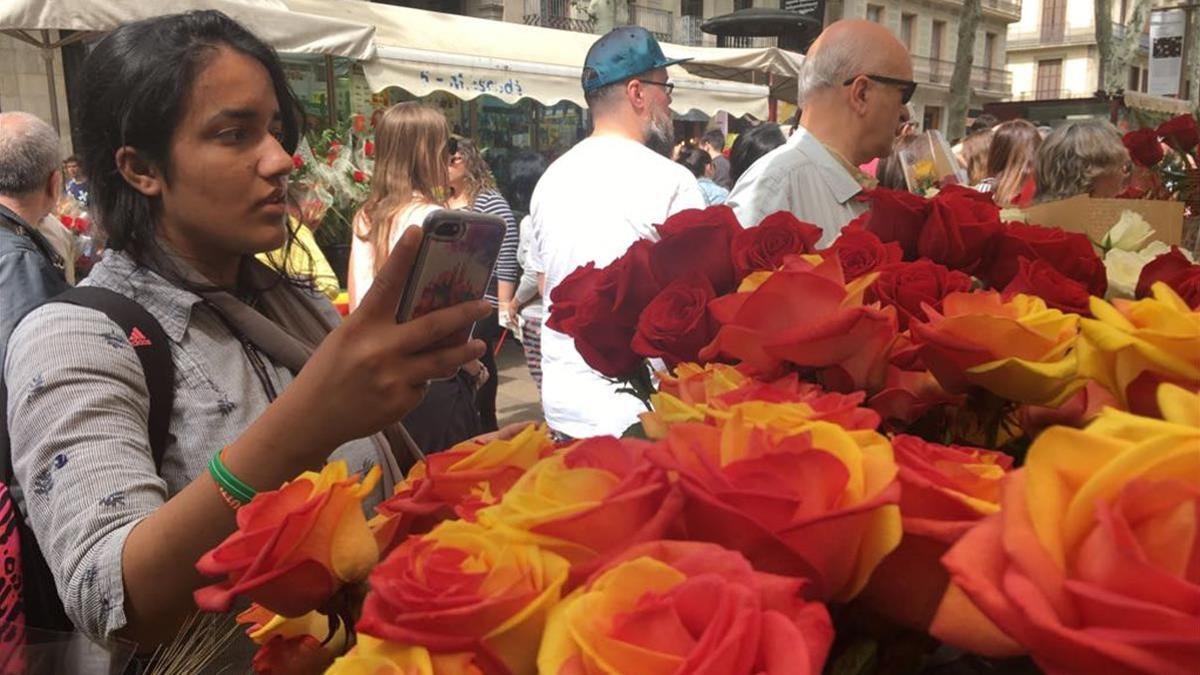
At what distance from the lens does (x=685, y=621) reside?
401 mm

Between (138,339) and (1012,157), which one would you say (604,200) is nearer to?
(138,339)

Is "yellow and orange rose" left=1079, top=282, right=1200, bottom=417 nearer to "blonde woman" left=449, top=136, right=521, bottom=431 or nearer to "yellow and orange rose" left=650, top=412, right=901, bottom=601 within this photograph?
"yellow and orange rose" left=650, top=412, right=901, bottom=601

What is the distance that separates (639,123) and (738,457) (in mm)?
2670

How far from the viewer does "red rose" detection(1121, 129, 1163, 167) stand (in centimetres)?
227

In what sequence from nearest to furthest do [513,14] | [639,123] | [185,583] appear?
[185,583] < [639,123] < [513,14]

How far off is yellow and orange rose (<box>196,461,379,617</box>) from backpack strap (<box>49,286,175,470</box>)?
2.46 feet

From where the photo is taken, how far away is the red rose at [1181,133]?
2186mm

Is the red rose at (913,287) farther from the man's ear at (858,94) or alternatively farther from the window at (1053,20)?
the window at (1053,20)

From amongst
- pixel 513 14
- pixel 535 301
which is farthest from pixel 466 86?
pixel 513 14

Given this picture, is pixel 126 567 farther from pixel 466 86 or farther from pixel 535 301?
pixel 466 86

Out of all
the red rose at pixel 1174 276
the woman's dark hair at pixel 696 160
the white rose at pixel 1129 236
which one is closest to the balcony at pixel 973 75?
the woman's dark hair at pixel 696 160

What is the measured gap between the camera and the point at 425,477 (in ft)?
2.18

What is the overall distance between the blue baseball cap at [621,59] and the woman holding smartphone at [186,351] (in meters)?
1.58

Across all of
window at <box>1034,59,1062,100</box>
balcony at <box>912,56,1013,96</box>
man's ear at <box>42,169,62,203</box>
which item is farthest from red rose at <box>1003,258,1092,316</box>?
window at <box>1034,59,1062,100</box>
